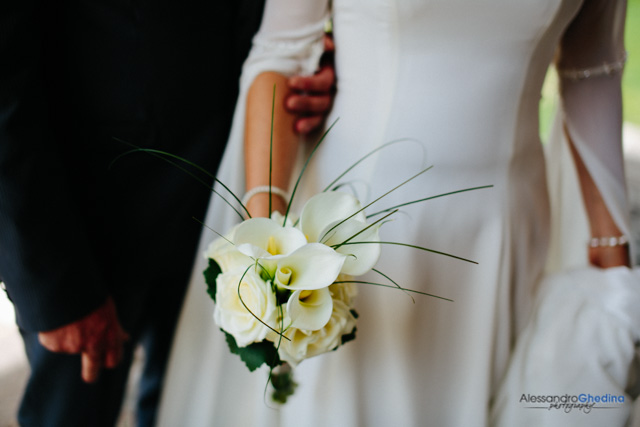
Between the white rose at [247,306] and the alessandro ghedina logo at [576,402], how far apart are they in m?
0.44

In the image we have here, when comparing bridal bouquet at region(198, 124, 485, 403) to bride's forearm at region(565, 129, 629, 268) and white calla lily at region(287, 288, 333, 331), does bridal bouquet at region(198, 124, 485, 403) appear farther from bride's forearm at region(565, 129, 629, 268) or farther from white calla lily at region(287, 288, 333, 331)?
bride's forearm at region(565, 129, 629, 268)

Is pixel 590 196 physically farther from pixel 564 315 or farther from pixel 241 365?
pixel 241 365

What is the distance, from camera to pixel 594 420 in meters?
0.64

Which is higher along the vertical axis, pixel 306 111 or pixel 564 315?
pixel 306 111

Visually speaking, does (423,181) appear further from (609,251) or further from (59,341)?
(59,341)

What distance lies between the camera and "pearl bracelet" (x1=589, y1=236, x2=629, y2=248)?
0.77m

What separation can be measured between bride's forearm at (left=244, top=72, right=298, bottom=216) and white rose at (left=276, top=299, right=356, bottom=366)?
205 mm

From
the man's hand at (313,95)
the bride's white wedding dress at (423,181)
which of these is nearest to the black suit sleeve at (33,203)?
the bride's white wedding dress at (423,181)

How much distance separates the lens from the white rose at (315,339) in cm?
48

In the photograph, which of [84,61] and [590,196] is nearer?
[84,61]

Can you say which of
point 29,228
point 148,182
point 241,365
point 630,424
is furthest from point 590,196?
point 29,228

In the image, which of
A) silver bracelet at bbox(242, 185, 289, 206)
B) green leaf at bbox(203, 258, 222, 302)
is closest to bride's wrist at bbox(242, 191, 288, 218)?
silver bracelet at bbox(242, 185, 289, 206)

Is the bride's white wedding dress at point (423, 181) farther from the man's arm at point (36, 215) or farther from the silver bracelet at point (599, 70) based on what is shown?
the man's arm at point (36, 215)

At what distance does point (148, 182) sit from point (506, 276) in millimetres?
600
